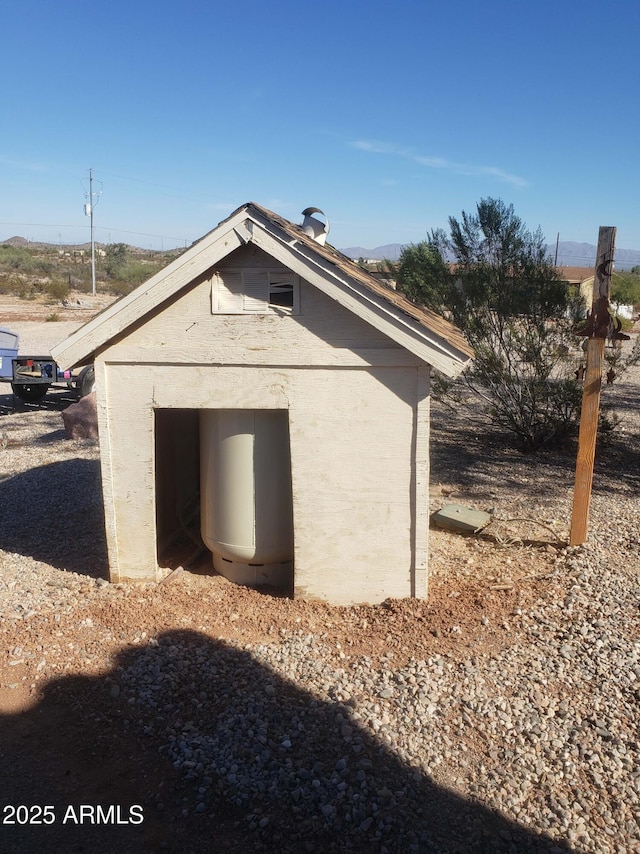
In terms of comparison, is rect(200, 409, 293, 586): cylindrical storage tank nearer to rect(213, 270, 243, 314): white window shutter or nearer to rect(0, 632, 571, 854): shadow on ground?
rect(213, 270, 243, 314): white window shutter

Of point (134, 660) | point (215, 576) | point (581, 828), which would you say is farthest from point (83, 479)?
point (581, 828)

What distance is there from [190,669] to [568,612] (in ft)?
10.5

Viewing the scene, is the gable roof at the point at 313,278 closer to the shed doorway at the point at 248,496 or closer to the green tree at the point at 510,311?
the shed doorway at the point at 248,496

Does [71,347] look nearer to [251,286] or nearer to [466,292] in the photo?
[251,286]

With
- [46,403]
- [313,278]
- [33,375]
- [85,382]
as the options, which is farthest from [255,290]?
[46,403]

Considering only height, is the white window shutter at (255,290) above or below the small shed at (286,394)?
above

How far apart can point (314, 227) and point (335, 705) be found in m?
4.78

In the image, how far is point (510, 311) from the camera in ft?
38.1

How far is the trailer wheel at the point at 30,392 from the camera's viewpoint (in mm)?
16516

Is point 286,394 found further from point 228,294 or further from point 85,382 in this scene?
point 85,382

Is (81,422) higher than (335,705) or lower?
higher

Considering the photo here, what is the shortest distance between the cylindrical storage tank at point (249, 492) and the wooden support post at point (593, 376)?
3.10 meters

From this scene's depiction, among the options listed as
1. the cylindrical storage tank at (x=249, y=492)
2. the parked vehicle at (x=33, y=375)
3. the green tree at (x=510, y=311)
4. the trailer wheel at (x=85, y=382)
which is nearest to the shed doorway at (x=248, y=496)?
the cylindrical storage tank at (x=249, y=492)

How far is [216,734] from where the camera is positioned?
4.59m
